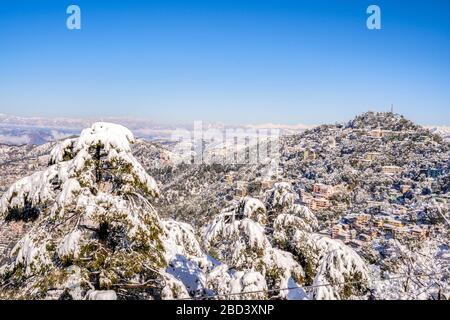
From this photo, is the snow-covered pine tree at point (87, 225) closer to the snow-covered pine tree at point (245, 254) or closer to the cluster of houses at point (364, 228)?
the snow-covered pine tree at point (245, 254)

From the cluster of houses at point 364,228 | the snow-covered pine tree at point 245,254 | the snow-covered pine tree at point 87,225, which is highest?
the snow-covered pine tree at point 87,225

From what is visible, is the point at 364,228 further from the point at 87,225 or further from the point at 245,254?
the point at 87,225

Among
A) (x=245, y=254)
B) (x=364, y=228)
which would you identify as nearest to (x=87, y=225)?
(x=245, y=254)

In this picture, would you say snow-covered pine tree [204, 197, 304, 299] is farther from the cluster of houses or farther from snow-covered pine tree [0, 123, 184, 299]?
the cluster of houses

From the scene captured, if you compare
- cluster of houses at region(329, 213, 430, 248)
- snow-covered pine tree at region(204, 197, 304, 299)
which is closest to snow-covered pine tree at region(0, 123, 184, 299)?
snow-covered pine tree at region(204, 197, 304, 299)

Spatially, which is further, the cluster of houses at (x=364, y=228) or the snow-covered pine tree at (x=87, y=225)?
the cluster of houses at (x=364, y=228)

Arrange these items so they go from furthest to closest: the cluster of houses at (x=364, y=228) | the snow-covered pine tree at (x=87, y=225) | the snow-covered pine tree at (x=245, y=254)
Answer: the cluster of houses at (x=364, y=228) → the snow-covered pine tree at (x=245, y=254) → the snow-covered pine tree at (x=87, y=225)

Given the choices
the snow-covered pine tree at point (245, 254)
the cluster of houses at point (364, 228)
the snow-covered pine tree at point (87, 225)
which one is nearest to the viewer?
the snow-covered pine tree at point (87, 225)

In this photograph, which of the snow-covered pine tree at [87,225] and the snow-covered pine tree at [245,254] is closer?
the snow-covered pine tree at [87,225]

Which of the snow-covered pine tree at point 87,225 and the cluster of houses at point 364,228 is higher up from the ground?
→ the snow-covered pine tree at point 87,225

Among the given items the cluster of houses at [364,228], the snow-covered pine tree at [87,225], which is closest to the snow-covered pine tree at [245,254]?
the snow-covered pine tree at [87,225]

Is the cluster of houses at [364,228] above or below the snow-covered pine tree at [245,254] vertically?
below
